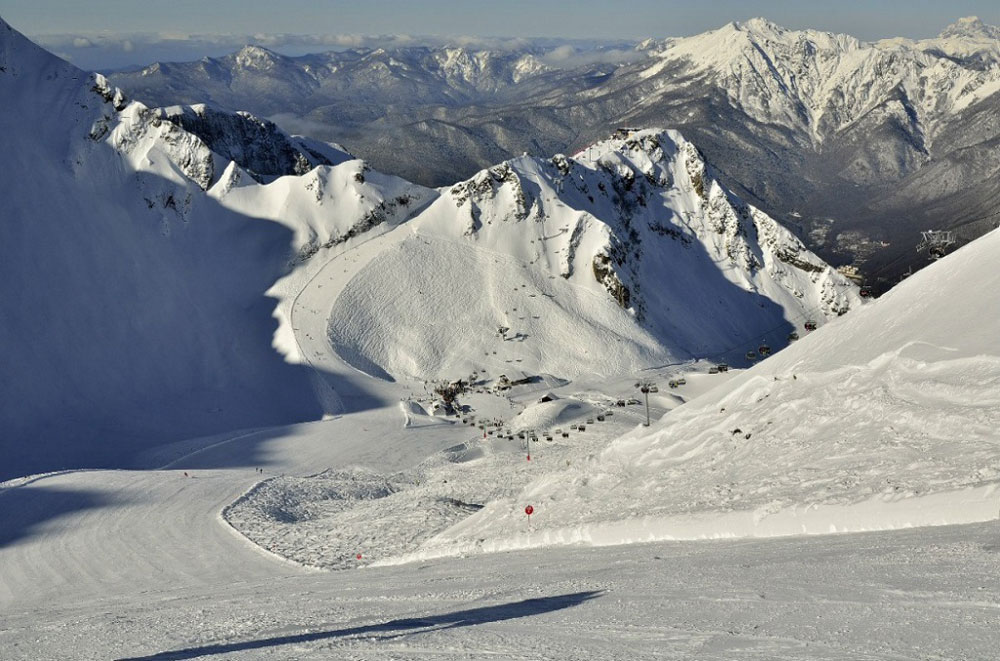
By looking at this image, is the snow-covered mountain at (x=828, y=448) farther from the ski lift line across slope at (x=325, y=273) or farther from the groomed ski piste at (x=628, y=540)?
the ski lift line across slope at (x=325, y=273)

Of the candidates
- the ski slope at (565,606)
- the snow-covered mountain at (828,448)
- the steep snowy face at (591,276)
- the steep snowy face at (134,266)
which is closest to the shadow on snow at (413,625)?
the ski slope at (565,606)

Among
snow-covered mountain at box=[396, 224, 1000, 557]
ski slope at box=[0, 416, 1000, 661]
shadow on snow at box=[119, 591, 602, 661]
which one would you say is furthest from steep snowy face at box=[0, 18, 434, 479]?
shadow on snow at box=[119, 591, 602, 661]

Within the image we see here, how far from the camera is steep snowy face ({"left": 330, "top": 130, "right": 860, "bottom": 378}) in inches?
4424

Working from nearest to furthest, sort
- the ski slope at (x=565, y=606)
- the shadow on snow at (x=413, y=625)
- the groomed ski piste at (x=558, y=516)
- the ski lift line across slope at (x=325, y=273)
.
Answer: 1. the ski slope at (x=565, y=606)
2. the groomed ski piste at (x=558, y=516)
3. the shadow on snow at (x=413, y=625)
4. the ski lift line across slope at (x=325, y=273)

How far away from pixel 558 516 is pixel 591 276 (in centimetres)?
8896

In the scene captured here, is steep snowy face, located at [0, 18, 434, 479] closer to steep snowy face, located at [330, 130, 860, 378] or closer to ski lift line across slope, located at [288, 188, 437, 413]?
ski lift line across slope, located at [288, 188, 437, 413]

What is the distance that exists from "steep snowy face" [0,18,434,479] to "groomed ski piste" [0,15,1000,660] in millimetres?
1914

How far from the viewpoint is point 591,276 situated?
420 ft

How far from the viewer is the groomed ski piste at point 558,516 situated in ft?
68.7

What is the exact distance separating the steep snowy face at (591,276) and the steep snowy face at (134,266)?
1104 centimetres

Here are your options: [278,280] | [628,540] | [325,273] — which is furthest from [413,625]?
[278,280]

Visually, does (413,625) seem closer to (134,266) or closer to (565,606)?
(565,606)

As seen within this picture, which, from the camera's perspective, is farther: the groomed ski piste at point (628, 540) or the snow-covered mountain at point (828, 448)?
the snow-covered mountain at point (828, 448)

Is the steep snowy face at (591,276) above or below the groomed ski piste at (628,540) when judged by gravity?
above
